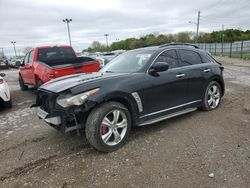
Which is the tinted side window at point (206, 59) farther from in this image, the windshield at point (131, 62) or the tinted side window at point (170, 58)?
the windshield at point (131, 62)

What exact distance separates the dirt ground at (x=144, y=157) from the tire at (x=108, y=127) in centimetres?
16

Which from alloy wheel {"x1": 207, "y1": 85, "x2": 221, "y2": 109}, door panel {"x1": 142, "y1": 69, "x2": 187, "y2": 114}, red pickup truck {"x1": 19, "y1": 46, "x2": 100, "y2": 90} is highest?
red pickup truck {"x1": 19, "y1": 46, "x2": 100, "y2": 90}

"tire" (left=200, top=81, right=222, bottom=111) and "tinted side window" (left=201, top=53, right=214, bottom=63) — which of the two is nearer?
"tire" (left=200, top=81, right=222, bottom=111)

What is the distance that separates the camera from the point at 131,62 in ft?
15.2

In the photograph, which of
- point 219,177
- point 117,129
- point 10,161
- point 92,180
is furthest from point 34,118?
point 219,177

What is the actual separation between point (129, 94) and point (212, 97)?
2650 mm

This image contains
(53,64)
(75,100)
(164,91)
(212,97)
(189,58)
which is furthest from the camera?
(53,64)

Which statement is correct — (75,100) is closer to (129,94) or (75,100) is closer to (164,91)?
(129,94)

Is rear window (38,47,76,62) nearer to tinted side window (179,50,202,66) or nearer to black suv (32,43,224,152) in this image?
black suv (32,43,224,152)

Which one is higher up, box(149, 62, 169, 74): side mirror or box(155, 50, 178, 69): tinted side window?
box(155, 50, 178, 69): tinted side window

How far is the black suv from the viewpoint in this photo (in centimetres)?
341

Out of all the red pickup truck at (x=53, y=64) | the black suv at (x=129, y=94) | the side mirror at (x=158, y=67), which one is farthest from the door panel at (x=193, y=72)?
the red pickup truck at (x=53, y=64)

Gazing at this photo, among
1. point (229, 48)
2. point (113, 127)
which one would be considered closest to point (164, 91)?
point (113, 127)

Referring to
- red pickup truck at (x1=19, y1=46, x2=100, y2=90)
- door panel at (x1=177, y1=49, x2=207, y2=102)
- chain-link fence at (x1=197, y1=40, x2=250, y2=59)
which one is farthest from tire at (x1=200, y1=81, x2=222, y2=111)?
chain-link fence at (x1=197, y1=40, x2=250, y2=59)
